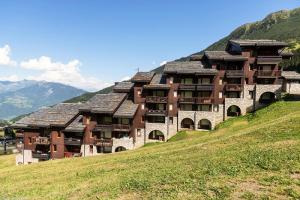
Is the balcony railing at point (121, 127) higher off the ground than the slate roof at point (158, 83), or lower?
lower

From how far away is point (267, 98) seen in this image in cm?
6762

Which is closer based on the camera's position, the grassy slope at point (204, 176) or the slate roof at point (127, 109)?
the grassy slope at point (204, 176)

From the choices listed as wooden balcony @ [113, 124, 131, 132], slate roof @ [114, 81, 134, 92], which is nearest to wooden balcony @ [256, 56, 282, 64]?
slate roof @ [114, 81, 134, 92]

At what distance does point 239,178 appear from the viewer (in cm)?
2361

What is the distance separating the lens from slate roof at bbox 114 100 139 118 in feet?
210

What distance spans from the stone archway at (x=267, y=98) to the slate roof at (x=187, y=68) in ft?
41.9

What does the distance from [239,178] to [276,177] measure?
2.78 meters

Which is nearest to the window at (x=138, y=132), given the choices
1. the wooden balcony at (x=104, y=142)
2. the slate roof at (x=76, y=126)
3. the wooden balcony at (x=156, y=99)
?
the wooden balcony at (x=104, y=142)

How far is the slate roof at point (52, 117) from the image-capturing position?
66.7 metres

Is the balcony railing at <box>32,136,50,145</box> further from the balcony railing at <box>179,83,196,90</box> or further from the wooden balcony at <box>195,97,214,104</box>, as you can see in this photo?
the wooden balcony at <box>195,97,214,104</box>

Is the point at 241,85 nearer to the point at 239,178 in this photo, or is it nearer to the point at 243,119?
the point at 243,119

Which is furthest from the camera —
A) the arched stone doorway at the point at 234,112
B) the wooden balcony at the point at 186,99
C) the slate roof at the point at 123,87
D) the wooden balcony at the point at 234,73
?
the slate roof at the point at 123,87

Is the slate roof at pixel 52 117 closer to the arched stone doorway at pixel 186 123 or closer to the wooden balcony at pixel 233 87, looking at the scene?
the arched stone doorway at pixel 186 123

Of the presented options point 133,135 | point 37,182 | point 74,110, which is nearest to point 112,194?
point 37,182
